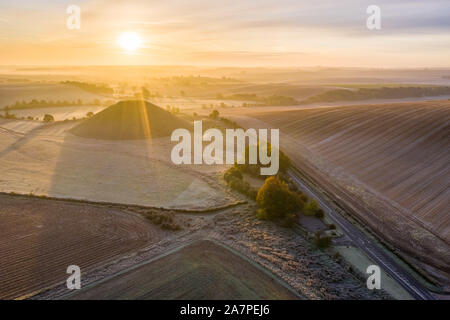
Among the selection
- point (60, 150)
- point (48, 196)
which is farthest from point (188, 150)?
point (48, 196)

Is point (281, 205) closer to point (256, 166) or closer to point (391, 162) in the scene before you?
point (256, 166)

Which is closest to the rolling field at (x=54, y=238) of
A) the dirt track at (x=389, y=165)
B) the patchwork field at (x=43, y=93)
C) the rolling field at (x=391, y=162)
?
the dirt track at (x=389, y=165)

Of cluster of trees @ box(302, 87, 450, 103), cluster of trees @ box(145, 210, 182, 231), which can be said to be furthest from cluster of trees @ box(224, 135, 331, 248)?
cluster of trees @ box(302, 87, 450, 103)

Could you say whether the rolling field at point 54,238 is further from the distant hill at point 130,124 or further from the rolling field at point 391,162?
the distant hill at point 130,124

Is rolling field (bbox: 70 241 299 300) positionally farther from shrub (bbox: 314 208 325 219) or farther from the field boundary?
shrub (bbox: 314 208 325 219)

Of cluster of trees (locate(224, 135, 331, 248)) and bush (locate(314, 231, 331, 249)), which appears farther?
cluster of trees (locate(224, 135, 331, 248))

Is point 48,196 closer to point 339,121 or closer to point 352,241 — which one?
point 352,241
